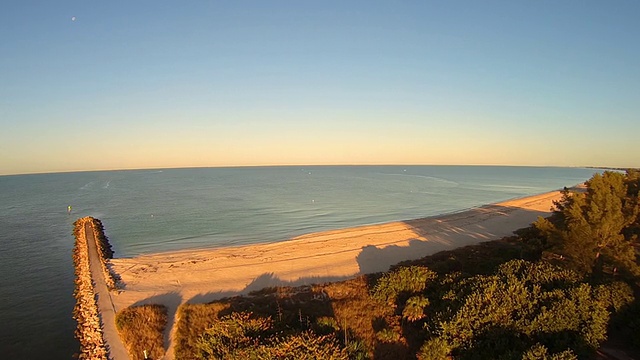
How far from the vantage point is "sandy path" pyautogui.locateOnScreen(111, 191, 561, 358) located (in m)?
22.7

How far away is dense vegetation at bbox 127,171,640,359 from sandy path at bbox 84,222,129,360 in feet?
8.46

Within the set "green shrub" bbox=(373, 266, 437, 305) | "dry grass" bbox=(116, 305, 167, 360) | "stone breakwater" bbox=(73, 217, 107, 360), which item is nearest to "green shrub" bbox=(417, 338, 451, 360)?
"green shrub" bbox=(373, 266, 437, 305)

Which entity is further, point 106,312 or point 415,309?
point 106,312

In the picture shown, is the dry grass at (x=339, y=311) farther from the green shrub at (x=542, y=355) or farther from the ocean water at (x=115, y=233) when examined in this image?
the ocean water at (x=115, y=233)

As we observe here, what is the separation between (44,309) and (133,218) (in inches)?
1494

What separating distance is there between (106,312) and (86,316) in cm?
93

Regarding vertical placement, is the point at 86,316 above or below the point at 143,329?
below

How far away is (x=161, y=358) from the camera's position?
14.1 metres

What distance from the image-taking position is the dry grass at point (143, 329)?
14614 mm

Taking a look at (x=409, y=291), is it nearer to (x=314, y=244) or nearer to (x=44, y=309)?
(x=314, y=244)

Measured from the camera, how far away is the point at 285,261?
2900 centimetres

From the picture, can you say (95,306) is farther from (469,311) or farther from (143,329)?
(469,311)

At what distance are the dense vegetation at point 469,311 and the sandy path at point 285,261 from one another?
12.4ft

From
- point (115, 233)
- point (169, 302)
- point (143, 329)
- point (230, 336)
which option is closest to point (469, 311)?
point (230, 336)
